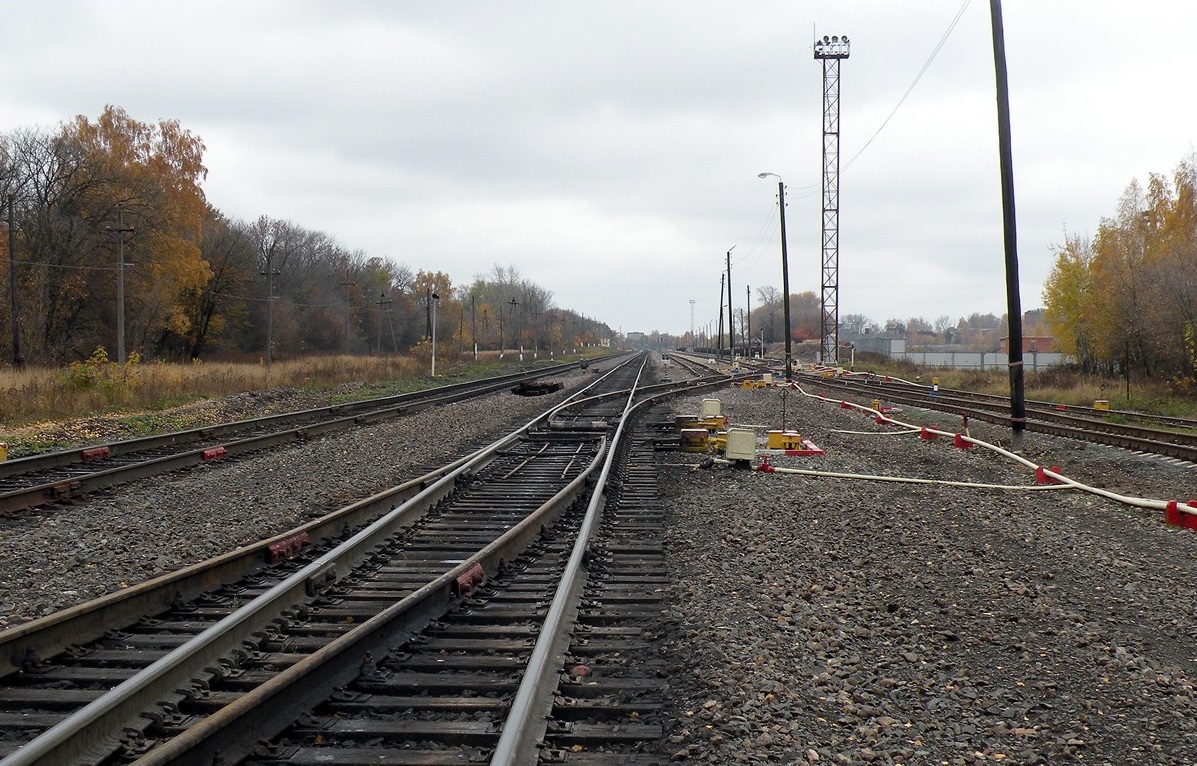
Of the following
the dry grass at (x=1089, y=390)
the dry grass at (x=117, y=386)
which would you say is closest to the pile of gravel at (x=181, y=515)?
the dry grass at (x=117, y=386)

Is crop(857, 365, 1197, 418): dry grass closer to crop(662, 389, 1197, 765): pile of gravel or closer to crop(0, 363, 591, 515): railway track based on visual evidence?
crop(662, 389, 1197, 765): pile of gravel

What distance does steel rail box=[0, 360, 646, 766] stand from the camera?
11.2ft

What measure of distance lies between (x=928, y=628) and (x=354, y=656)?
349cm

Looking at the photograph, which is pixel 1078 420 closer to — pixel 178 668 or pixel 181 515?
pixel 181 515

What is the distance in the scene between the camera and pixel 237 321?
6844cm

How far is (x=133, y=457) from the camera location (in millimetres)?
13242

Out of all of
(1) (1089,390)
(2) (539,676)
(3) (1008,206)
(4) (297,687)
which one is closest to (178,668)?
(4) (297,687)

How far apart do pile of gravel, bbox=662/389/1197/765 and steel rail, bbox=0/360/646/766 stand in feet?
6.67

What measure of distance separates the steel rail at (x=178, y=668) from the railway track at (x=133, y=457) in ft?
15.5

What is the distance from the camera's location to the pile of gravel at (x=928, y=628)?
3.96 m

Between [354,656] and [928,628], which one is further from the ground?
[354,656]

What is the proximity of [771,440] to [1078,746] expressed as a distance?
11.2 metres

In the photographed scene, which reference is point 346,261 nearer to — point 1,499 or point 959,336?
point 1,499

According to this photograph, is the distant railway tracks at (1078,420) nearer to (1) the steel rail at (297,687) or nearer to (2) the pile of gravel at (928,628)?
(2) the pile of gravel at (928,628)
